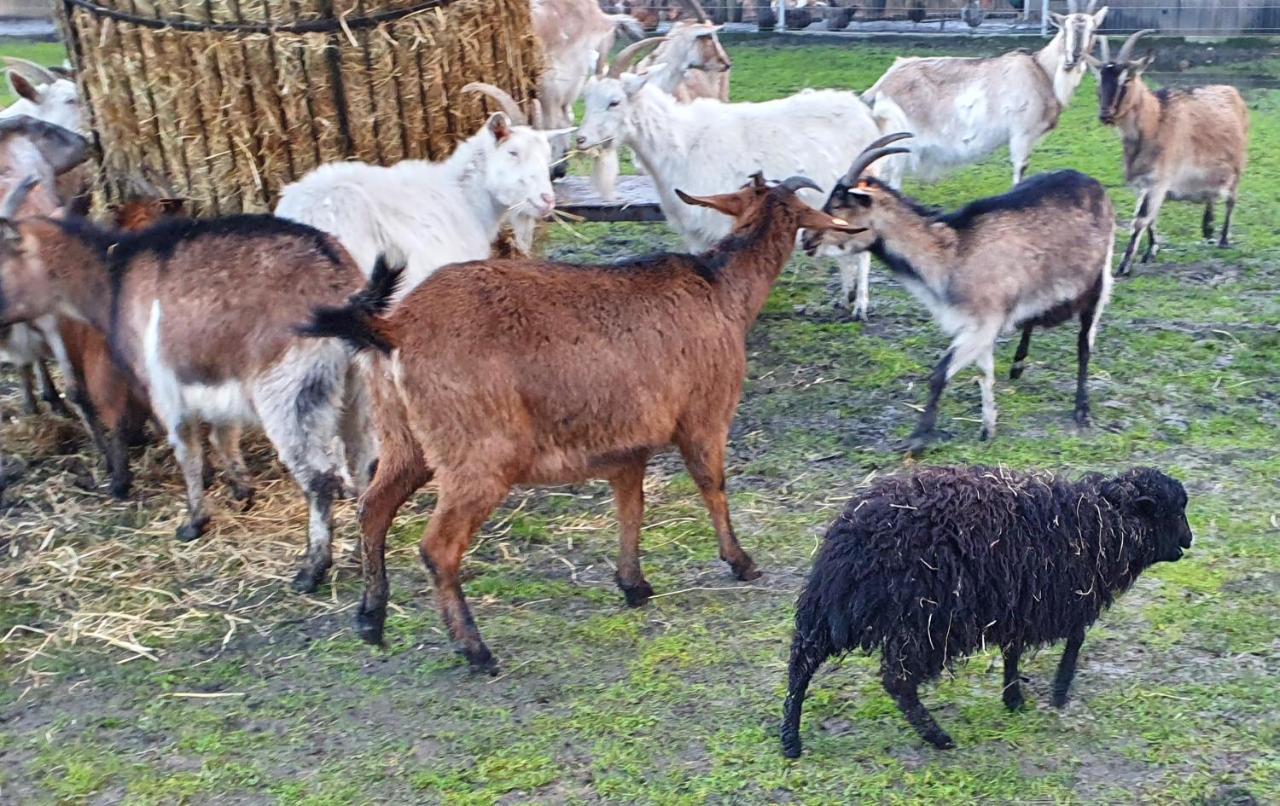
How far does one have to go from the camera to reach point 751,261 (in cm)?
487

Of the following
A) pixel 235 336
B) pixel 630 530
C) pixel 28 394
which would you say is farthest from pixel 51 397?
pixel 630 530

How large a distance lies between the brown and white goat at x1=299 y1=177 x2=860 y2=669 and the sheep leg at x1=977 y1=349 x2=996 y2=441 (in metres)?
1.68

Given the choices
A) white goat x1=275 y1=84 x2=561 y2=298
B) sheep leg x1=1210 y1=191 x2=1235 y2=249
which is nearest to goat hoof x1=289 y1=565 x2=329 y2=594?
white goat x1=275 y1=84 x2=561 y2=298

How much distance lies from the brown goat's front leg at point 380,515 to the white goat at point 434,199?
55.2 inches

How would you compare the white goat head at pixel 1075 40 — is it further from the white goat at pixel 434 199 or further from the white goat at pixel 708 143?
the white goat at pixel 434 199

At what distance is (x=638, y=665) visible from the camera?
167 inches

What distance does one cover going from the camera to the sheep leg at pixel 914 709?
3.56m

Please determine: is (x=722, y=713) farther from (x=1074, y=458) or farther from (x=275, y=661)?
(x=1074, y=458)

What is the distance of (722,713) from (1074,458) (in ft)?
8.38

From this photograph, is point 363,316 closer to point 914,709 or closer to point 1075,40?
point 914,709

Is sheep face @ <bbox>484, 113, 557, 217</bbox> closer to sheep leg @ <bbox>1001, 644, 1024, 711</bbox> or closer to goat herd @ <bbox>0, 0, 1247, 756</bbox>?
goat herd @ <bbox>0, 0, 1247, 756</bbox>

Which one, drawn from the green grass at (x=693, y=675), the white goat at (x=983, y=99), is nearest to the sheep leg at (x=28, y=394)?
the green grass at (x=693, y=675)

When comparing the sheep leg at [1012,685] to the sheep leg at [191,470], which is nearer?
the sheep leg at [1012,685]

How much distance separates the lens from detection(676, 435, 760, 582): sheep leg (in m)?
4.59
